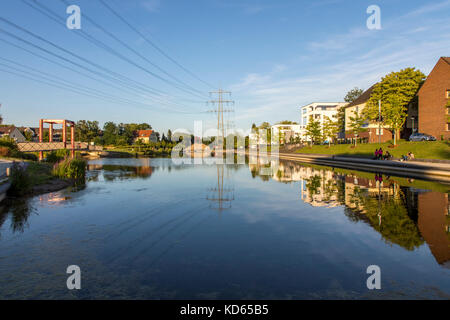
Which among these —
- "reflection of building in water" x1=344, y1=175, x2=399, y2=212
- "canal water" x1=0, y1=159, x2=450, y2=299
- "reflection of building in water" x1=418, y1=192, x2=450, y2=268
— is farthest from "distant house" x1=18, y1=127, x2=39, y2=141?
"reflection of building in water" x1=418, y1=192, x2=450, y2=268

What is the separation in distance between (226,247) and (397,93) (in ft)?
197

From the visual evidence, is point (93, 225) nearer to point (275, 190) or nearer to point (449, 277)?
point (449, 277)

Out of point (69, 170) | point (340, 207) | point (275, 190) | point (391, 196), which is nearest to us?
point (340, 207)

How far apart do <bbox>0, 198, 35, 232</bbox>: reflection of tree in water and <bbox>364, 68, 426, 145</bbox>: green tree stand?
5503cm

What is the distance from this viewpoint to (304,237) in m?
8.29

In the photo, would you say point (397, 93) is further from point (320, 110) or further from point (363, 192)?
point (363, 192)

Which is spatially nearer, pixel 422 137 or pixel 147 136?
pixel 422 137

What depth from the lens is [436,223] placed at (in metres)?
9.50

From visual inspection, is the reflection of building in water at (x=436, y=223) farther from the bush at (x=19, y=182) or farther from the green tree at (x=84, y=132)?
the green tree at (x=84, y=132)

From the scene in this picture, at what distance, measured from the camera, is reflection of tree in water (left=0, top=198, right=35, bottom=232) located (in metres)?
9.48

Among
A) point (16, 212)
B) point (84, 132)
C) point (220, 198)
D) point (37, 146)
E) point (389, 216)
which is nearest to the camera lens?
point (389, 216)

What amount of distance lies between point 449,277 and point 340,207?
21.6 ft

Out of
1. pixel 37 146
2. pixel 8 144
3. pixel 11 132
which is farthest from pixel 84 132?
pixel 8 144
